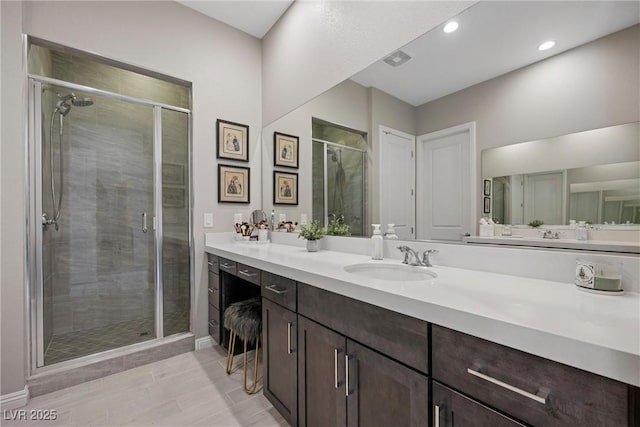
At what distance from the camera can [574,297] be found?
76 cm

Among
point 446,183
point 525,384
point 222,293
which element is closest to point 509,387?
point 525,384

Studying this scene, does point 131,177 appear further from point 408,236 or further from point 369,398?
point 369,398

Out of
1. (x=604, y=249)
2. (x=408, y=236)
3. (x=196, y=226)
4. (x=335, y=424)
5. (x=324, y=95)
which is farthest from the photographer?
(x=196, y=226)

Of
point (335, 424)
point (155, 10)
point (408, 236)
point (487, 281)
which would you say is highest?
point (155, 10)

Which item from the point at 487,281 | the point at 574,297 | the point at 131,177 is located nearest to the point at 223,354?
the point at 131,177

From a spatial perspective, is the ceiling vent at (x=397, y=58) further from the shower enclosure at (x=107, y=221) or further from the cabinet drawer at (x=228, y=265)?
the shower enclosure at (x=107, y=221)

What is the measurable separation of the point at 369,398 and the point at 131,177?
240 cm

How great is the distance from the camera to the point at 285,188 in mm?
2436

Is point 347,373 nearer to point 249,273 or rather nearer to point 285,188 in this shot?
point 249,273

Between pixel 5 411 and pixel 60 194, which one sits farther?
pixel 60 194

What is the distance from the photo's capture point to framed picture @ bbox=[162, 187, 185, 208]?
Result: 2.30 m

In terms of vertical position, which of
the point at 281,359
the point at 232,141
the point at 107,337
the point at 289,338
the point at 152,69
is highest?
the point at 152,69

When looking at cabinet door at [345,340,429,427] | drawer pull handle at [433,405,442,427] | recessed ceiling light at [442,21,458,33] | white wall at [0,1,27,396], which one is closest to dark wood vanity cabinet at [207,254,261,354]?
white wall at [0,1,27,396]

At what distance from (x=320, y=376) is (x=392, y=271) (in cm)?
57
